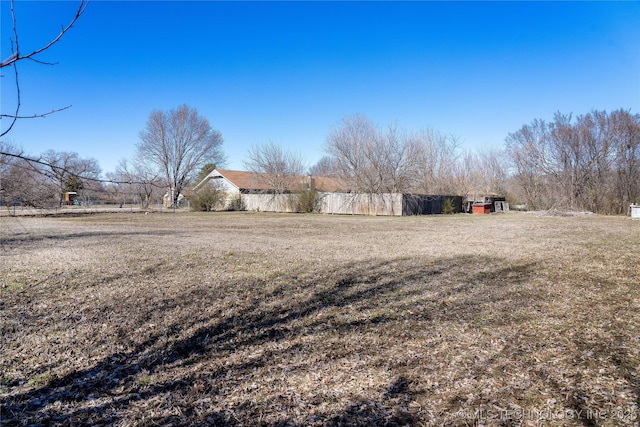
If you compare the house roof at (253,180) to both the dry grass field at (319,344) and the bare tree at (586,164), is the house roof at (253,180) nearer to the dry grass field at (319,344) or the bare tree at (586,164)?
the bare tree at (586,164)

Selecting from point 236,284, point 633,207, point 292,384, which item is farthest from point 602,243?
point 633,207

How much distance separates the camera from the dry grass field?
2523 millimetres

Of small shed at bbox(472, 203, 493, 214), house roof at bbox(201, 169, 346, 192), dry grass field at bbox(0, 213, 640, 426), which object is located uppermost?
house roof at bbox(201, 169, 346, 192)

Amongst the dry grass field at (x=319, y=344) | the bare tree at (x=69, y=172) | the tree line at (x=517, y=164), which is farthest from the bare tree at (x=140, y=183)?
the tree line at (x=517, y=164)

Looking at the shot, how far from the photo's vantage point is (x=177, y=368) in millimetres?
3170

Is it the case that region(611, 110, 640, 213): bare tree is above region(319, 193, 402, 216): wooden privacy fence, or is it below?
above

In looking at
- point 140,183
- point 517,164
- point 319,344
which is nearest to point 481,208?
point 517,164

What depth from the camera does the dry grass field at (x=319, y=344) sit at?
2523 mm

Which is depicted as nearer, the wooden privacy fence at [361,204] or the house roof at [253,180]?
the wooden privacy fence at [361,204]

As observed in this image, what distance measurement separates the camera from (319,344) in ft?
11.9

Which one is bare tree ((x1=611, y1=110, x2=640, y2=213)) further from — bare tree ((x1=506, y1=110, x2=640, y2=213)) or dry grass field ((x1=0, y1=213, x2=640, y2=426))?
dry grass field ((x1=0, y1=213, x2=640, y2=426))

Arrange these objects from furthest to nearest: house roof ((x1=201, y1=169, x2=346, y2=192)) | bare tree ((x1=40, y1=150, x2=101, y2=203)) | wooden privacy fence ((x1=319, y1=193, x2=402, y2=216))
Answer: house roof ((x1=201, y1=169, x2=346, y2=192)), wooden privacy fence ((x1=319, y1=193, x2=402, y2=216)), bare tree ((x1=40, y1=150, x2=101, y2=203))

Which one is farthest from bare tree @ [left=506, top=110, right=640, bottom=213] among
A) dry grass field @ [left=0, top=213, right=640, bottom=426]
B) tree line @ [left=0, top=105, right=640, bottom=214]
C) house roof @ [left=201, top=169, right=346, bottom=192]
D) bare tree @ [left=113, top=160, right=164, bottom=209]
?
bare tree @ [left=113, top=160, right=164, bottom=209]

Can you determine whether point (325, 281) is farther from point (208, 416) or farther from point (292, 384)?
point (208, 416)
